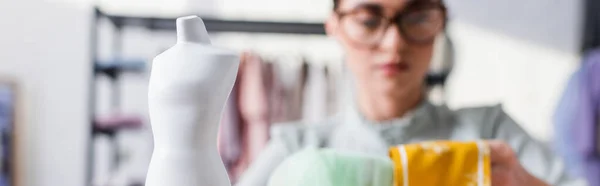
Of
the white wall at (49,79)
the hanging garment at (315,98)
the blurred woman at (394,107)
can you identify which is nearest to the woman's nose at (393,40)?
the blurred woman at (394,107)

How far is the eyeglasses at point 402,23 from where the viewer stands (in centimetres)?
65

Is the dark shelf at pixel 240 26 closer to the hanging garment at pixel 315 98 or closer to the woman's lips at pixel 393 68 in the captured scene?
the hanging garment at pixel 315 98

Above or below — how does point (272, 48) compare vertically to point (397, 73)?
below

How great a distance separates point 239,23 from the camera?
1091mm

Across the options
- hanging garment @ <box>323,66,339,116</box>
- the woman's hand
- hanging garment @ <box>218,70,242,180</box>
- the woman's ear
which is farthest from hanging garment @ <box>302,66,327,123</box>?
the woman's hand

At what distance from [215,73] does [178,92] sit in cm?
2

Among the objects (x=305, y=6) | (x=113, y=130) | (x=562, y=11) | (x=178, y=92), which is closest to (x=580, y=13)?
(x=562, y=11)

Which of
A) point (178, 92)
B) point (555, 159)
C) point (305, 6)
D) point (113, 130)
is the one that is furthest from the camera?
point (305, 6)

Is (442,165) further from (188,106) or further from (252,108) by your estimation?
(252,108)

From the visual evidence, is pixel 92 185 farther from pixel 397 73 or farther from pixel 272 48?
pixel 397 73

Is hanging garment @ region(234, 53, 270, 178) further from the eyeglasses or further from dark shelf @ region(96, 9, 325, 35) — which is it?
the eyeglasses

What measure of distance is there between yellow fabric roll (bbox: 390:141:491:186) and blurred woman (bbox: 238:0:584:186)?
0.65 feet

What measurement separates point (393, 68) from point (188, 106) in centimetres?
38

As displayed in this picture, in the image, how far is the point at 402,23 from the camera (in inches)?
25.6
